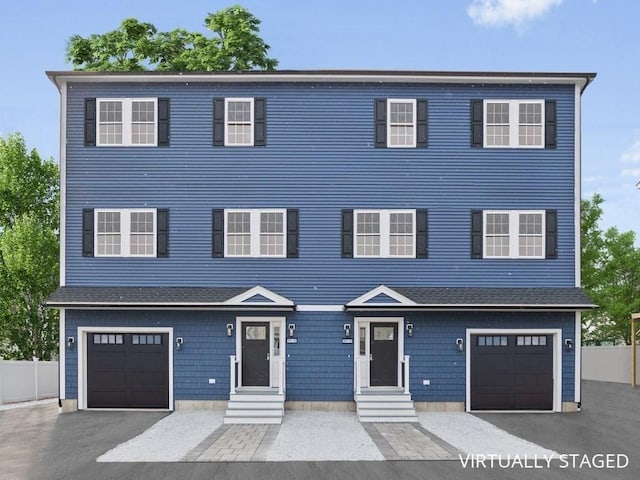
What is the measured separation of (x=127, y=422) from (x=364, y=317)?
283 inches

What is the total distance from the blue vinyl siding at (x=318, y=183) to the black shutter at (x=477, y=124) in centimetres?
18

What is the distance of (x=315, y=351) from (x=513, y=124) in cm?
919

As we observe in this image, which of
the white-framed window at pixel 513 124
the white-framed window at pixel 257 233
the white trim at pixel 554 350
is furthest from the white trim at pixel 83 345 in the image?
the white-framed window at pixel 513 124

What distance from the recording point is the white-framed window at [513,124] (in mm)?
16391

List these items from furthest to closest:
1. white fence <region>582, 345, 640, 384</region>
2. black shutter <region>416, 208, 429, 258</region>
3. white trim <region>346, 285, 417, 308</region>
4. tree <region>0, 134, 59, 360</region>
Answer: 1. white fence <region>582, 345, 640, 384</region>
2. tree <region>0, 134, 59, 360</region>
3. black shutter <region>416, 208, 429, 258</region>
4. white trim <region>346, 285, 417, 308</region>

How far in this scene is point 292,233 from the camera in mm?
16078

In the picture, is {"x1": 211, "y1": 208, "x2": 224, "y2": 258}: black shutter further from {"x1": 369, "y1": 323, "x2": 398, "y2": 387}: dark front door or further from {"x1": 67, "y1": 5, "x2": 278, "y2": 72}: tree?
{"x1": 67, "y1": 5, "x2": 278, "y2": 72}: tree

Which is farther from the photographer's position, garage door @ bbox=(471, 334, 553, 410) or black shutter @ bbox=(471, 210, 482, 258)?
black shutter @ bbox=(471, 210, 482, 258)

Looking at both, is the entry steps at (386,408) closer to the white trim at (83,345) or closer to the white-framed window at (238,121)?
the white trim at (83,345)

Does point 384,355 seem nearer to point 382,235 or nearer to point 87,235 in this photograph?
point 382,235

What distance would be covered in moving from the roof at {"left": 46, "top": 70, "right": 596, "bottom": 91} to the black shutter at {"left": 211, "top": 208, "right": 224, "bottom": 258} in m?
4.09

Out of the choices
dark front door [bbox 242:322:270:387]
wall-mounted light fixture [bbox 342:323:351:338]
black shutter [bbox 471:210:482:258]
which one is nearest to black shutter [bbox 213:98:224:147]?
dark front door [bbox 242:322:270:387]

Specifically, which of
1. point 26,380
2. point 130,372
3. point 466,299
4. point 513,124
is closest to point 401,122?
point 513,124

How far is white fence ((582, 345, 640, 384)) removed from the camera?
25547mm
